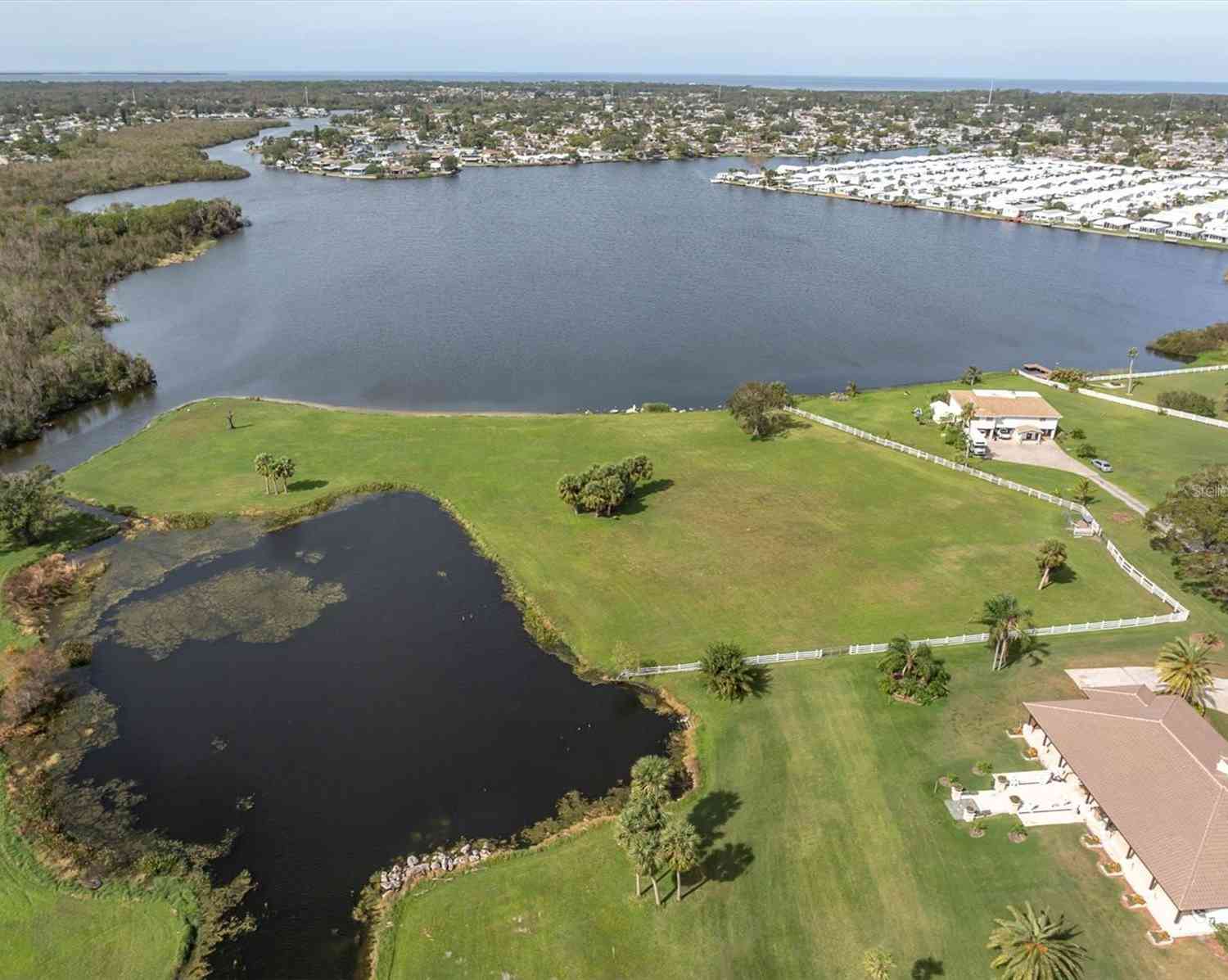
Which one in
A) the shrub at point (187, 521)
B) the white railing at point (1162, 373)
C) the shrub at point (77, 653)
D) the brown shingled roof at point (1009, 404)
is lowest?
the shrub at point (77, 653)

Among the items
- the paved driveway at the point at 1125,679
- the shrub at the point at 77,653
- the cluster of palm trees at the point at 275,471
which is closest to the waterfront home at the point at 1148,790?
the paved driveway at the point at 1125,679

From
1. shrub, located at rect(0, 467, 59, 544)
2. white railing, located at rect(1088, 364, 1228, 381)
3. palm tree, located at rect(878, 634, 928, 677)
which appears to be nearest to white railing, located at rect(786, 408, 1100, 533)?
palm tree, located at rect(878, 634, 928, 677)

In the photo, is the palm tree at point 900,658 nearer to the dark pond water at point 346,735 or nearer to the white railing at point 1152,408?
the dark pond water at point 346,735

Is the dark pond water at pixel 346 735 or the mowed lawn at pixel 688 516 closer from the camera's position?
the dark pond water at pixel 346 735

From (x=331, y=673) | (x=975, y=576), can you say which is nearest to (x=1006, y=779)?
(x=975, y=576)

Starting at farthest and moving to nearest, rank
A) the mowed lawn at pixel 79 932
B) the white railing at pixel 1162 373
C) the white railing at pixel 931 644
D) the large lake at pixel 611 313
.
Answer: the large lake at pixel 611 313
the white railing at pixel 1162 373
the white railing at pixel 931 644
the mowed lawn at pixel 79 932

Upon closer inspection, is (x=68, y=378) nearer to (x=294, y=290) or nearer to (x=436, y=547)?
(x=294, y=290)
